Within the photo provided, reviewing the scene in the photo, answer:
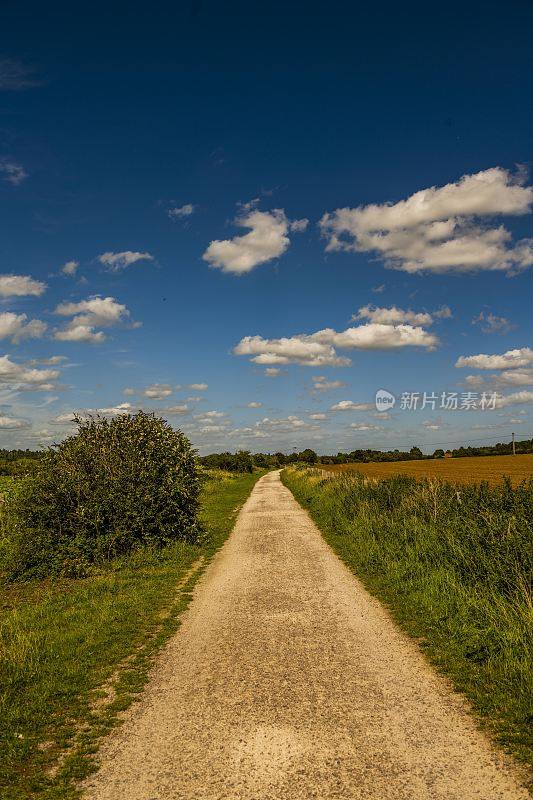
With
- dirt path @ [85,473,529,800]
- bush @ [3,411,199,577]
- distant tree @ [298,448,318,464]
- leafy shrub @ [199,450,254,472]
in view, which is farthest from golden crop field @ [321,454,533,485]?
distant tree @ [298,448,318,464]

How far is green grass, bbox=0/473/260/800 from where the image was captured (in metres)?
4.86

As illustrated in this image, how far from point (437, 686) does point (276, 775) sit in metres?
2.65

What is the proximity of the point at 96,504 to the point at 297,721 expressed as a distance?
1089cm

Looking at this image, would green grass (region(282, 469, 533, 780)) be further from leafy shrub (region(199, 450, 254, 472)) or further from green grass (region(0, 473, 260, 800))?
leafy shrub (region(199, 450, 254, 472))

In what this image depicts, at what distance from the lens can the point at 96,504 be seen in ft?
48.8

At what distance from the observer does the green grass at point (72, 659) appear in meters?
4.86

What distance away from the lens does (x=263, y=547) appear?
52.6ft

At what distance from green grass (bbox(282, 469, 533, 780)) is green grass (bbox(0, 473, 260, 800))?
13.4ft

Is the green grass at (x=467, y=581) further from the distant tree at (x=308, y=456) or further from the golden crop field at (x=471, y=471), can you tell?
the distant tree at (x=308, y=456)

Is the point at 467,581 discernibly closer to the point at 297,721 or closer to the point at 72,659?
the point at 297,721

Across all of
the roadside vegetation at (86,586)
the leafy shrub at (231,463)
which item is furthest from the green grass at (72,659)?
the leafy shrub at (231,463)

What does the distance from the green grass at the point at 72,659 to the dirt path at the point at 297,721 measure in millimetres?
381

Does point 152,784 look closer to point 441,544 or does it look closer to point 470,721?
point 470,721

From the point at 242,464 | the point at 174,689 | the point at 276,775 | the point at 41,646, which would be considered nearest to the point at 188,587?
the point at 41,646
